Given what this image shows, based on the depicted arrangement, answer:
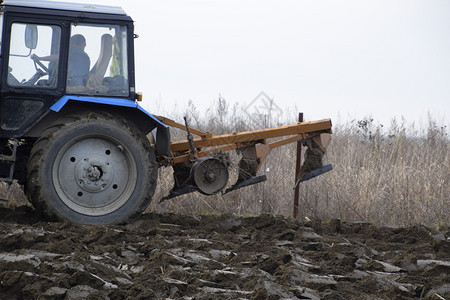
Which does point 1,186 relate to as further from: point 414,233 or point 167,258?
point 414,233

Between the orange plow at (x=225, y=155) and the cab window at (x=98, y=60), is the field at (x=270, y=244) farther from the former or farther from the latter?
the cab window at (x=98, y=60)

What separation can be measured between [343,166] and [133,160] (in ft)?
12.0

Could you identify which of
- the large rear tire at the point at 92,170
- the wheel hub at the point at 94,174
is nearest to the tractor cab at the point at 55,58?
the large rear tire at the point at 92,170

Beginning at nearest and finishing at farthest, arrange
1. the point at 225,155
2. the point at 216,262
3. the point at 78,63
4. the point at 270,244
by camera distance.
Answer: the point at 216,262, the point at 270,244, the point at 78,63, the point at 225,155

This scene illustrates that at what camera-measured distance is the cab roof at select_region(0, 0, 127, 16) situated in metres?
6.75

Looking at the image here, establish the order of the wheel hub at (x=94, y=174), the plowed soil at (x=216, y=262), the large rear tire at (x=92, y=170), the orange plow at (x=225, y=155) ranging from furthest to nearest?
the orange plow at (x=225, y=155)
the wheel hub at (x=94, y=174)
the large rear tire at (x=92, y=170)
the plowed soil at (x=216, y=262)

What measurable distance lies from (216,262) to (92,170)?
2.32 meters

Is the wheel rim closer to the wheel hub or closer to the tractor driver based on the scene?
the wheel hub

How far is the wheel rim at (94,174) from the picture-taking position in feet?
21.9

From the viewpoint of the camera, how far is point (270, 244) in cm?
602

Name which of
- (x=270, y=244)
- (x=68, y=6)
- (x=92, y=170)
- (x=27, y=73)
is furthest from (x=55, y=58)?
(x=270, y=244)

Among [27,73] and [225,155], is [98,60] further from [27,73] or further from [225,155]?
[225,155]

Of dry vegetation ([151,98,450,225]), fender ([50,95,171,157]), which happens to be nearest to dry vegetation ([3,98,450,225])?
dry vegetation ([151,98,450,225])

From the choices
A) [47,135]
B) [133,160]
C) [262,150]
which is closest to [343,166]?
[262,150]
